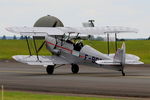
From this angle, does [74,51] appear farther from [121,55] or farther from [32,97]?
[32,97]

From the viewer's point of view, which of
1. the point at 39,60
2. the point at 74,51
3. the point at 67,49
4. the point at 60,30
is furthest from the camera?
the point at 60,30

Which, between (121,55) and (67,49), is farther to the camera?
(67,49)

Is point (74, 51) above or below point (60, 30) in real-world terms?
below

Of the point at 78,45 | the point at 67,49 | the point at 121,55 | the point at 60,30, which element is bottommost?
the point at 121,55

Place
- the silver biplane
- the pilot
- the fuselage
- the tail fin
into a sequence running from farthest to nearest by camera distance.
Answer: the pilot < the fuselage < the silver biplane < the tail fin

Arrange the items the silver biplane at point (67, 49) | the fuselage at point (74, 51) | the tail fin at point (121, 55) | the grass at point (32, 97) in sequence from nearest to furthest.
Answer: the grass at point (32, 97)
the tail fin at point (121, 55)
the silver biplane at point (67, 49)
the fuselage at point (74, 51)

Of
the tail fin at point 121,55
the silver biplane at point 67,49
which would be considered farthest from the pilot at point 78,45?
the tail fin at point 121,55

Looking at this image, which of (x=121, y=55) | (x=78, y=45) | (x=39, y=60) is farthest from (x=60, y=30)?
(x=121, y=55)

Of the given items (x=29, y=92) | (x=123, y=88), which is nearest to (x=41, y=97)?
(x=29, y=92)

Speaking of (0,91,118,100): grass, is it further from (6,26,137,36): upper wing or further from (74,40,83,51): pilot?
(74,40,83,51): pilot

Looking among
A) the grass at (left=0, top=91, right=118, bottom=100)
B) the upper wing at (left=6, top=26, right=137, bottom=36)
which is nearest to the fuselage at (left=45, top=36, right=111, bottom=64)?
the upper wing at (left=6, top=26, right=137, bottom=36)

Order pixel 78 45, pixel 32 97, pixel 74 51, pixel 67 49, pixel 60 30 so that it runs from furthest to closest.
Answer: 1. pixel 60 30
2. pixel 67 49
3. pixel 74 51
4. pixel 78 45
5. pixel 32 97

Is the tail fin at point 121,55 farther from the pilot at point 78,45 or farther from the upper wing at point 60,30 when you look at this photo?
the pilot at point 78,45

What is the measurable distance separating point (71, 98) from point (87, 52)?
15.7 meters
